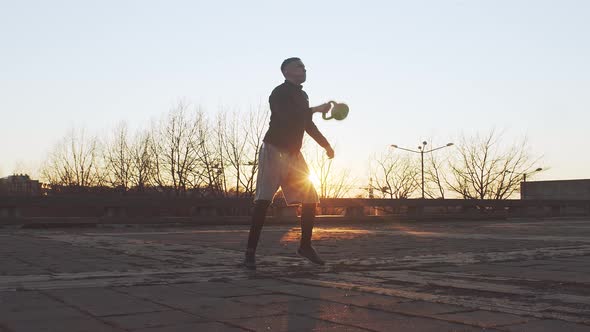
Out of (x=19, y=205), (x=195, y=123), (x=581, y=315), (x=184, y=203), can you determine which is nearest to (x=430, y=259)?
(x=581, y=315)

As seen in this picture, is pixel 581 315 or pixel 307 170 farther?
pixel 307 170

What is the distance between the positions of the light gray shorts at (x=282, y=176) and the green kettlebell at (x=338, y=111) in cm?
43

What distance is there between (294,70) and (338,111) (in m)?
0.53

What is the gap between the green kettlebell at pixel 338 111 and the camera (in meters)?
5.75

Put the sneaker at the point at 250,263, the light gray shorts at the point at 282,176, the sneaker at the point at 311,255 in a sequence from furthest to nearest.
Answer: the light gray shorts at the point at 282,176, the sneaker at the point at 311,255, the sneaker at the point at 250,263

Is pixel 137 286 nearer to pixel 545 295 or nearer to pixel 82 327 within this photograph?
pixel 82 327

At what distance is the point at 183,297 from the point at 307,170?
94.0 inches

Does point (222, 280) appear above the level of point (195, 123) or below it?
below

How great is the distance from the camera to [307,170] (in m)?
5.81

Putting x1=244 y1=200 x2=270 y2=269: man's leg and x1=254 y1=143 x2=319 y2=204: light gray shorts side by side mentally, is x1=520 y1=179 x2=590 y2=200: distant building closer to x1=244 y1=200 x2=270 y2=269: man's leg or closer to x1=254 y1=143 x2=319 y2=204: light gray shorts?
x1=254 y1=143 x2=319 y2=204: light gray shorts

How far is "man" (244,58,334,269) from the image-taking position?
5.61 m

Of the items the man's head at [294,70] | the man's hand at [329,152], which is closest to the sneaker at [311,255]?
the man's hand at [329,152]

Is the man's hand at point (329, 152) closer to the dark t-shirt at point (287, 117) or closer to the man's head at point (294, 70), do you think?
the dark t-shirt at point (287, 117)

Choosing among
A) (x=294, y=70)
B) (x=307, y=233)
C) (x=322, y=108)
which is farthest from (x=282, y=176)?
(x=294, y=70)
